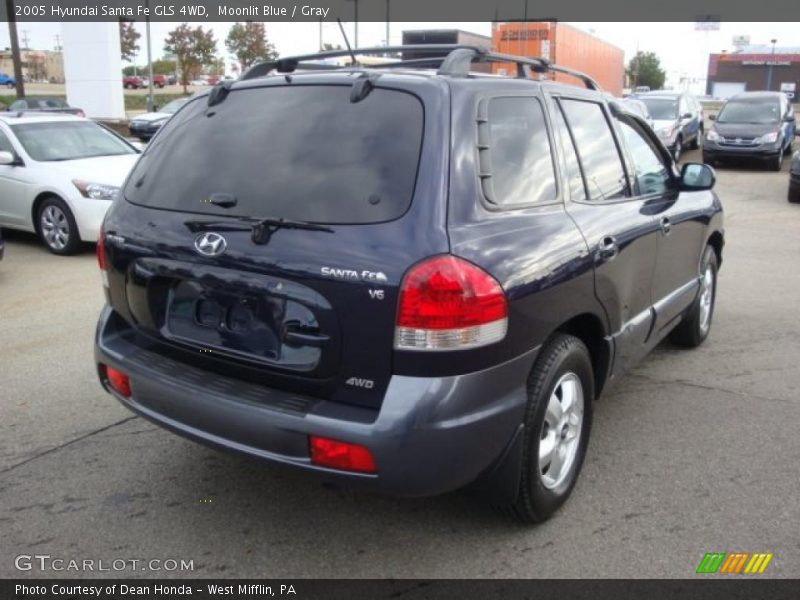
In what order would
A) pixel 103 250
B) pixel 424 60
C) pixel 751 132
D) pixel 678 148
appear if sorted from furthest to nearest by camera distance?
pixel 678 148, pixel 751 132, pixel 424 60, pixel 103 250

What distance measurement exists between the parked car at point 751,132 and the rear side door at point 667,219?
1467 cm

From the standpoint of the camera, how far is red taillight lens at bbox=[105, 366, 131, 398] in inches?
126

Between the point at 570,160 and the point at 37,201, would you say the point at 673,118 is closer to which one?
the point at 37,201

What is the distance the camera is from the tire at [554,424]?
2.96 m

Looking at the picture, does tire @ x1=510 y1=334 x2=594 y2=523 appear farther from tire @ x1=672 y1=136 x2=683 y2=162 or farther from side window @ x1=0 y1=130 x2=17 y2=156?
tire @ x1=672 y1=136 x2=683 y2=162

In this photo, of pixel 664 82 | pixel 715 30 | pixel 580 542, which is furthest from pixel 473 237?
pixel 664 82

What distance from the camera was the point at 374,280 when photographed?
2.58 metres

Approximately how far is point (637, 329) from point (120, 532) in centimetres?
263

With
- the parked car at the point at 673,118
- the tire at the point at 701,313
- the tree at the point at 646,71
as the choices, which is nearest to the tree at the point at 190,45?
the parked car at the point at 673,118

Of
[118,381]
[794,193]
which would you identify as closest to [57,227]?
[118,381]

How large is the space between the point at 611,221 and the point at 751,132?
16.6 m

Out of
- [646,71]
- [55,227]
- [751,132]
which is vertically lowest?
[55,227]

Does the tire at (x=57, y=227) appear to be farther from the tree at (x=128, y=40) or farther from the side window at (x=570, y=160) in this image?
the tree at (x=128, y=40)

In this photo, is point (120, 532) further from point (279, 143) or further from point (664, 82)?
point (664, 82)
